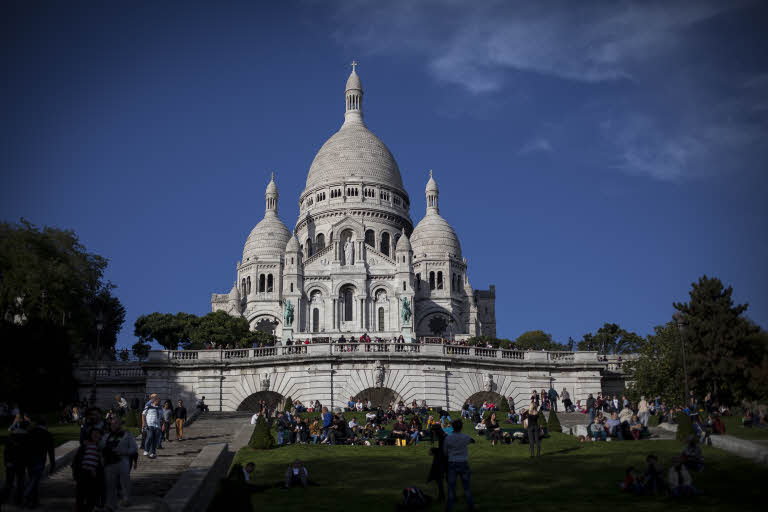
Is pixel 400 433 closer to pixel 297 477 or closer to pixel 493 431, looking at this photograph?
pixel 493 431

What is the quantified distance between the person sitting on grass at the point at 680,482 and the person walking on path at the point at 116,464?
32.8 ft

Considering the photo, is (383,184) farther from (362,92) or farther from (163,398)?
(163,398)

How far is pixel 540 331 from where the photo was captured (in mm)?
121000

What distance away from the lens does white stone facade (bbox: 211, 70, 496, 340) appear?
293ft

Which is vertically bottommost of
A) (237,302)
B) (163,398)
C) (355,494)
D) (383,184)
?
(355,494)

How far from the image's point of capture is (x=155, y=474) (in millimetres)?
19859

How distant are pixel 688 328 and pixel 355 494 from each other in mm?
28341

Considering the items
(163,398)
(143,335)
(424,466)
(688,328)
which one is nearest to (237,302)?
(143,335)

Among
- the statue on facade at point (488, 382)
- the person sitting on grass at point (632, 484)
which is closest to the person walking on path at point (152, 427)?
the person sitting on grass at point (632, 484)

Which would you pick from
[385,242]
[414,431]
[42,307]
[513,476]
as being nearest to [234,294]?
[385,242]

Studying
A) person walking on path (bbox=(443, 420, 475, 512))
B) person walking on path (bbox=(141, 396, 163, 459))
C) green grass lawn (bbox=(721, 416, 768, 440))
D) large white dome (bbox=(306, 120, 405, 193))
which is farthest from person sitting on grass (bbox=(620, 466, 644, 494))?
large white dome (bbox=(306, 120, 405, 193))

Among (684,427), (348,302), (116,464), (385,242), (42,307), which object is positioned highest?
(385,242)

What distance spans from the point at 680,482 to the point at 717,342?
2585 cm

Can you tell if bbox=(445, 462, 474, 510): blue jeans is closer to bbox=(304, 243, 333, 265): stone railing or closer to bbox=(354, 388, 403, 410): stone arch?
bbox=(354, 388, 403, 410): stone arch
